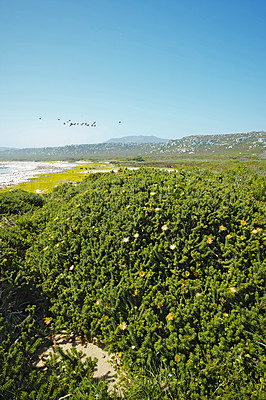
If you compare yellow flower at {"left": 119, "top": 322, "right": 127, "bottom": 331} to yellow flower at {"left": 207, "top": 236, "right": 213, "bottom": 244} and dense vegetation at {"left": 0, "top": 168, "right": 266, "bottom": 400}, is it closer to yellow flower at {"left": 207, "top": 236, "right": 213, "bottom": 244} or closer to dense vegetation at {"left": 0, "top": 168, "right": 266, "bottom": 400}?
dense vegetation at {"left": 0, "top": 168, "right": 266, "bottom": 400}

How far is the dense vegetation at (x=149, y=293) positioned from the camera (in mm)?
2250

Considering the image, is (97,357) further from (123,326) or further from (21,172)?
(21,172)

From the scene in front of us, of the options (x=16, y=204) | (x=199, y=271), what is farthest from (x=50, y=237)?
(x=16, y=204)

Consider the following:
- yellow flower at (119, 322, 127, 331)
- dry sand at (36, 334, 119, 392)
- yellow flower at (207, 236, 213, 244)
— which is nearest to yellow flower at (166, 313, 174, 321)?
yellow flower at (119, 322, 127, 331)

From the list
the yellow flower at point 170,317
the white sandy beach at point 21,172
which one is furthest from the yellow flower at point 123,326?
the white sandy beach at point 21,172

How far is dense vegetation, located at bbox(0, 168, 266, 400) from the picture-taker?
88.6 inches

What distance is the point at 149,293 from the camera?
285 centimetres

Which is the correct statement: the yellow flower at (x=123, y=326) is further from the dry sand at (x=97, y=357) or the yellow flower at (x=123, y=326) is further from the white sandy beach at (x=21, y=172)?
the white sandy beach at (x=21, y=172)

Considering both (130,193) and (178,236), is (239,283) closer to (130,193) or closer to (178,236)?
(178,236)

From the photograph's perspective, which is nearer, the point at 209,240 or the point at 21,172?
the point at 209,240

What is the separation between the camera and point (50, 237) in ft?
14.1

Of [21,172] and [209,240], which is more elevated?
[21,172]

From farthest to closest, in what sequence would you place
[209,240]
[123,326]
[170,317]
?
[209,240]
[123,326]
[170,317]

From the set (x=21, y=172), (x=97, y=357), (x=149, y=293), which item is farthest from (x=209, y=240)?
(x=21, y=172)
